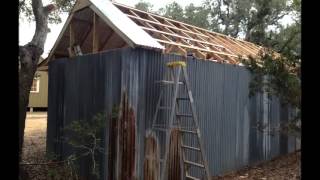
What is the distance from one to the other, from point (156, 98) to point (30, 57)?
11.1ft

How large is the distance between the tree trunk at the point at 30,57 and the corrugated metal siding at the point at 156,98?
0.98 m

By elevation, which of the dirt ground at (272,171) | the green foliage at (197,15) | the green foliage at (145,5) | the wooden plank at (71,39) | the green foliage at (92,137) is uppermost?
the green foliage at (145,5)

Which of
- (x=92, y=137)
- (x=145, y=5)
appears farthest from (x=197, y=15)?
(x=92, y=137)

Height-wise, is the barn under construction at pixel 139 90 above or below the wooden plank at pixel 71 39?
below

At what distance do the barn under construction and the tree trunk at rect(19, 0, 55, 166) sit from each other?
0.89 m

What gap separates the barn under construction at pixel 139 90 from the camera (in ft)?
26.5

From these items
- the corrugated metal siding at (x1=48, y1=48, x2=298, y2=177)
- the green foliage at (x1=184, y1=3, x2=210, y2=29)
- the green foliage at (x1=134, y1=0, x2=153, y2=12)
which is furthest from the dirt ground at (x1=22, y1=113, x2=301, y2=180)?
the green foliage at (x1=134, y1=0, x2=153, y2=12)

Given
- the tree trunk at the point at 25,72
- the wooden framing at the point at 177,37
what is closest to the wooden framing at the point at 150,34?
the wooden framing at the point at 177,37

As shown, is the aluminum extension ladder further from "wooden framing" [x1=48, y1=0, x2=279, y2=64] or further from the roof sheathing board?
"wooden framing" [x1=48, y1=0, x2=279, y2=64]

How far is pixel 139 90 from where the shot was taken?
26.7ft

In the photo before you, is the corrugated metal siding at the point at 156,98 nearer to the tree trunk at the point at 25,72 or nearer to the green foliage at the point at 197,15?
the tree trunk at the point at 25,72
